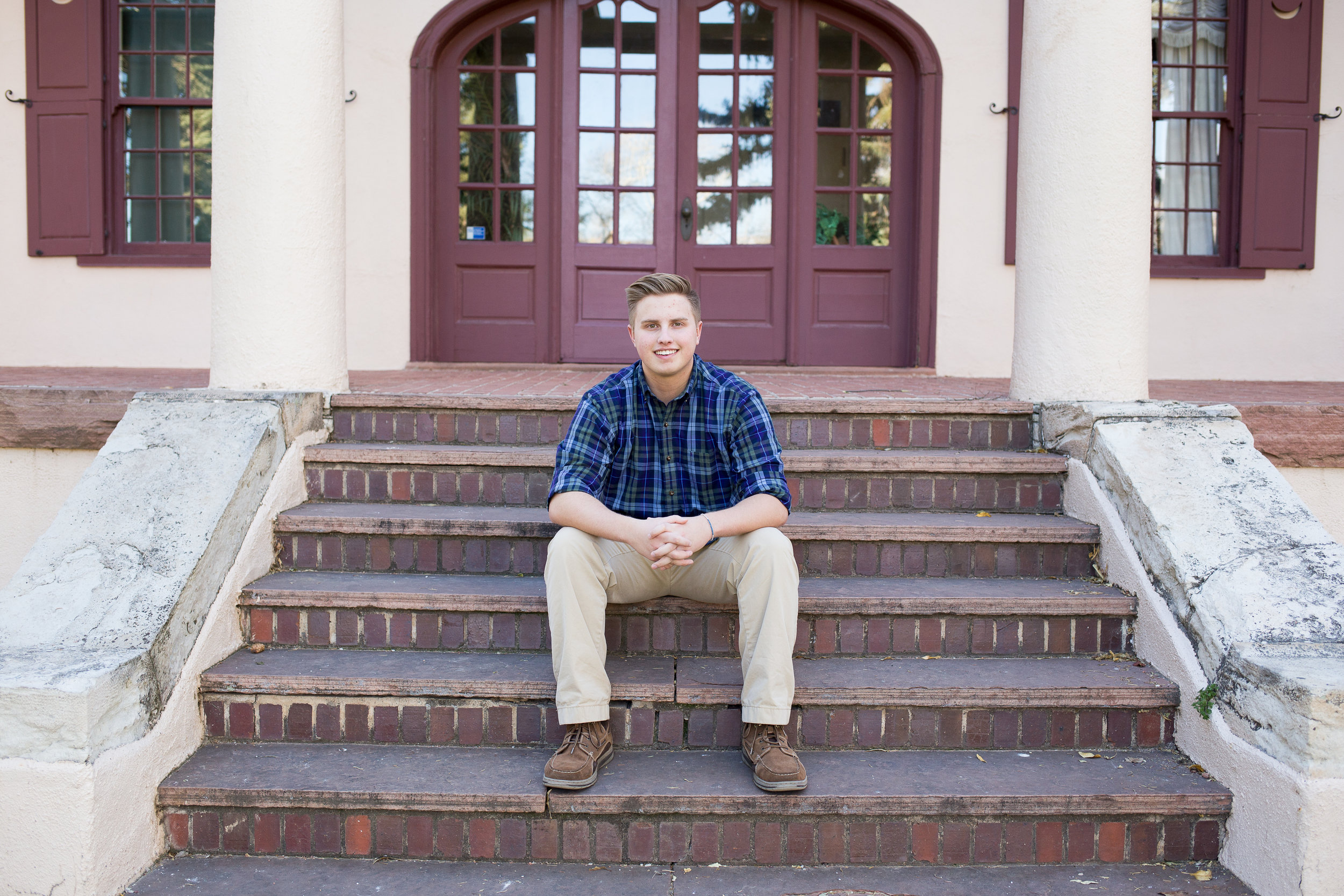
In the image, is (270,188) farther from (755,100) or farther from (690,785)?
(755,100)

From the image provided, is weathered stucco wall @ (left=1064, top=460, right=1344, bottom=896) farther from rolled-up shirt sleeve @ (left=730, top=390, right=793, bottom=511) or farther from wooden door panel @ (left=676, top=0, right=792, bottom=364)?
wooden door panel @ (left=676, top=0, right=792, bottom=364)

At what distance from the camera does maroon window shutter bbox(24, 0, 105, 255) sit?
619 cm

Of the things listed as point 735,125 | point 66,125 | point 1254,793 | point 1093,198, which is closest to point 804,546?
point 1254,793

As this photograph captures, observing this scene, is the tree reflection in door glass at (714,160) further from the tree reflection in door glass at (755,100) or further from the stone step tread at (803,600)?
the stone step tread at (803,600)

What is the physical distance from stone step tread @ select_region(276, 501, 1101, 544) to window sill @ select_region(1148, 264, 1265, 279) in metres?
3.68

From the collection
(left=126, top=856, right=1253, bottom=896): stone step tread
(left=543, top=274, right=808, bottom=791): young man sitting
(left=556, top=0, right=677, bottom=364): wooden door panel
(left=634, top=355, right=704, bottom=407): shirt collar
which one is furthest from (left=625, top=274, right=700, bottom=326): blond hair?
(left=556, top=0, right=677, bottom=364): wooden door panel

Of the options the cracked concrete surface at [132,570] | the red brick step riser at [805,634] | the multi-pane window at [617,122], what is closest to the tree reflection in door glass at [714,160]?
the multi-pane window at [617,122]

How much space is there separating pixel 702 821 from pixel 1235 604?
5.25 feet

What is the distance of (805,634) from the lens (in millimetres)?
2996

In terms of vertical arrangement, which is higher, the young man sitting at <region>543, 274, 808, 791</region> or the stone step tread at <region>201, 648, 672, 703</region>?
the young man sitting at <region>543, 274, 808, 791</region>

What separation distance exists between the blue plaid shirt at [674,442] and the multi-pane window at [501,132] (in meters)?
3.92

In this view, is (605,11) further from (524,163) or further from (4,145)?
(4,145)

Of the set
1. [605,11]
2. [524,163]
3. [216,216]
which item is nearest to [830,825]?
[216,216]

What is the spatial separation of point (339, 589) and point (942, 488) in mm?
2186
